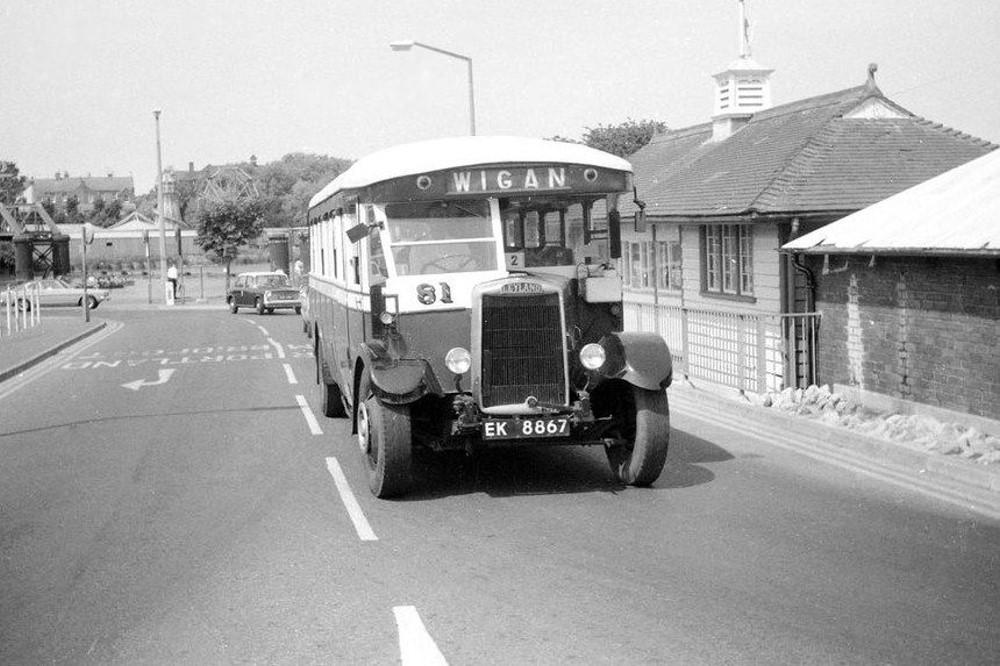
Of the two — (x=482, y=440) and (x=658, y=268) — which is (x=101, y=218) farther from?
(x=482, y=440)

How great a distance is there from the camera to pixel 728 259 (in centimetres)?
2066

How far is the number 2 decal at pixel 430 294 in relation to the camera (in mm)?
9414

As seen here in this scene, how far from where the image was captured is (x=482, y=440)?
29.9 ft

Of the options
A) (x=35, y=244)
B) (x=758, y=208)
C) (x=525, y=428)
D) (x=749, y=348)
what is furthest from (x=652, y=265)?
(x=35, y=244)

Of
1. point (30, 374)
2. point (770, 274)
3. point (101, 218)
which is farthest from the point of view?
point (101, 218)

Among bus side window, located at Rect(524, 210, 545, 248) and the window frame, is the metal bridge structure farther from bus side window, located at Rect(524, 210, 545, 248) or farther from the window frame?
bus side window, located at Rect(524, 210, 545, 248)

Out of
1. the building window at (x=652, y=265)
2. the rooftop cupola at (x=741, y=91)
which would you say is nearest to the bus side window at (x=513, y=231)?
the building window at (x=652, y=265)

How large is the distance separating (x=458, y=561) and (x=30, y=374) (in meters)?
17.3

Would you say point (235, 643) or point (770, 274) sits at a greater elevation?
point (770, 274)

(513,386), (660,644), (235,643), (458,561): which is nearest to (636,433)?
(513,386)

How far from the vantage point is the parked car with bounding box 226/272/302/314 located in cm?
4419

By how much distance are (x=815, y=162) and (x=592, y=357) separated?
12.0 meters

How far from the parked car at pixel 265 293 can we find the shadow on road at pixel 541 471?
3240 cm

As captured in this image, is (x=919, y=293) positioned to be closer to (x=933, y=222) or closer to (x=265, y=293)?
(x=933, y=222)
